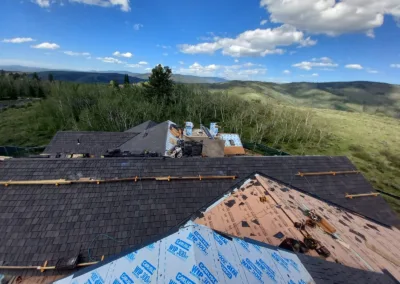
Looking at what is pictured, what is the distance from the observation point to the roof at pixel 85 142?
22250mm

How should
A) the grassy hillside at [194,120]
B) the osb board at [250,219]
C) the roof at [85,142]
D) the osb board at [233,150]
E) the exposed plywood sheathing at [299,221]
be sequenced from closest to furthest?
the exposed plywood sheathing at [299,221], the osb board at [250,219], the roof at [85,142], the osb board at [233,150], the grassy hillside at [194,120]

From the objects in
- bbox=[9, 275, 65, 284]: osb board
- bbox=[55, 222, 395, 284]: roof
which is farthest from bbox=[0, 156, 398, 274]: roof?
bbox=[55, 222, 395, 284]: roof

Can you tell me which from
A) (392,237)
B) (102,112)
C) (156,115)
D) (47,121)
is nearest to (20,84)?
(47,121)

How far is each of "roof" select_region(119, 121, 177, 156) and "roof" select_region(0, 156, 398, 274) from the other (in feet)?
28.6

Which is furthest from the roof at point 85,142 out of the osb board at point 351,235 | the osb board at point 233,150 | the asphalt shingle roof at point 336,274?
the asphalt shingle roof at point 336,274

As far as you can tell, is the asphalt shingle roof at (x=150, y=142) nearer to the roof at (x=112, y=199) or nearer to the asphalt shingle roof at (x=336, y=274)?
the roof at (x=112, y=199)

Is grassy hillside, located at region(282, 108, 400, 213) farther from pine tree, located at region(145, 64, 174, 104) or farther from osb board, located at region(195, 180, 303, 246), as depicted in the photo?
pine tree, located at region(145, 64, 174, 104)

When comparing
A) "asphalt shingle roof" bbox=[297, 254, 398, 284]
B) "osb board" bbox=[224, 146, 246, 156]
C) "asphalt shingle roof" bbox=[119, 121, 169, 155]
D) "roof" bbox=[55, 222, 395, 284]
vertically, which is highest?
"roof" bbox=[55, 222, 395, 284]

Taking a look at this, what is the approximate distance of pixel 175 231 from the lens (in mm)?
4305

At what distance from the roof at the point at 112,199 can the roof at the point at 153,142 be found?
28.6ft

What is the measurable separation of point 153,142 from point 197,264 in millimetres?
18578

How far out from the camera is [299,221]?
7031 mm

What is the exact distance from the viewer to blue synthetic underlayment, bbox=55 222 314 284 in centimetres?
353

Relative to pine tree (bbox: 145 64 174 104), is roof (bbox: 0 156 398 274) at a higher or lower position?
lower
